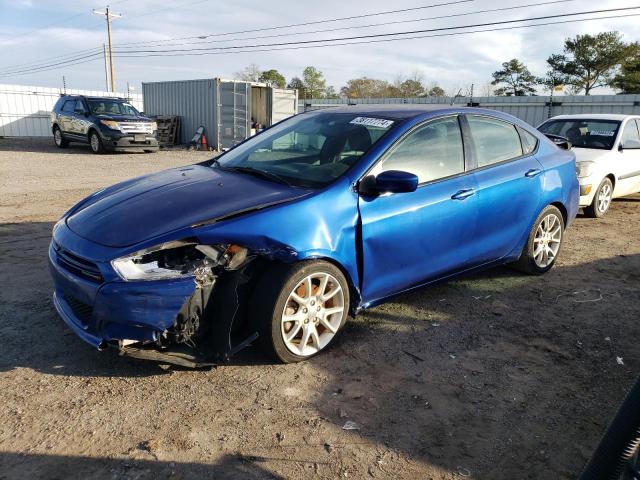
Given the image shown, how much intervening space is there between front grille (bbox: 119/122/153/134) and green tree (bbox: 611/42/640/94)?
127 ft

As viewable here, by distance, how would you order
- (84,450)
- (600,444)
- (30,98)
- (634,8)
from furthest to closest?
1. (30,98)
2. (634,8)
3. (84,450)
4. (600,444)

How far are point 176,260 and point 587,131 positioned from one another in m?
7.99

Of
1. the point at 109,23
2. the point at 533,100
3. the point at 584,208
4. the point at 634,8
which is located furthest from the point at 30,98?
the point at 634,8

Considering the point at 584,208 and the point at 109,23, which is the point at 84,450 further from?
the point at 109,23

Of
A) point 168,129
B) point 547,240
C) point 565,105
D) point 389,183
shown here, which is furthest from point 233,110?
point 389,183

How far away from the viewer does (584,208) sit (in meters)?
7.99

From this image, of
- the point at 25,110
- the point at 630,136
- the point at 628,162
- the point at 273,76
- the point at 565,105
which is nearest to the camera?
the point at 628,162

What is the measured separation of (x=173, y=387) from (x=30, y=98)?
2782cm

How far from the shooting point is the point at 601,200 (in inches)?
314

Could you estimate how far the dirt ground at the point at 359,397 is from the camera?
7.98 ft

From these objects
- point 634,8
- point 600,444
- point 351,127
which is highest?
point 634,8

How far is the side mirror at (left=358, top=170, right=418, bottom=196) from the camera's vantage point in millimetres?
3363

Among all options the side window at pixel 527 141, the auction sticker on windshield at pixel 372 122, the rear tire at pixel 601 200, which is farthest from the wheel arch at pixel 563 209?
the rear tire at pixel 601 200

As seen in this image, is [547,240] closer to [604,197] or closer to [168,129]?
[604,197]
